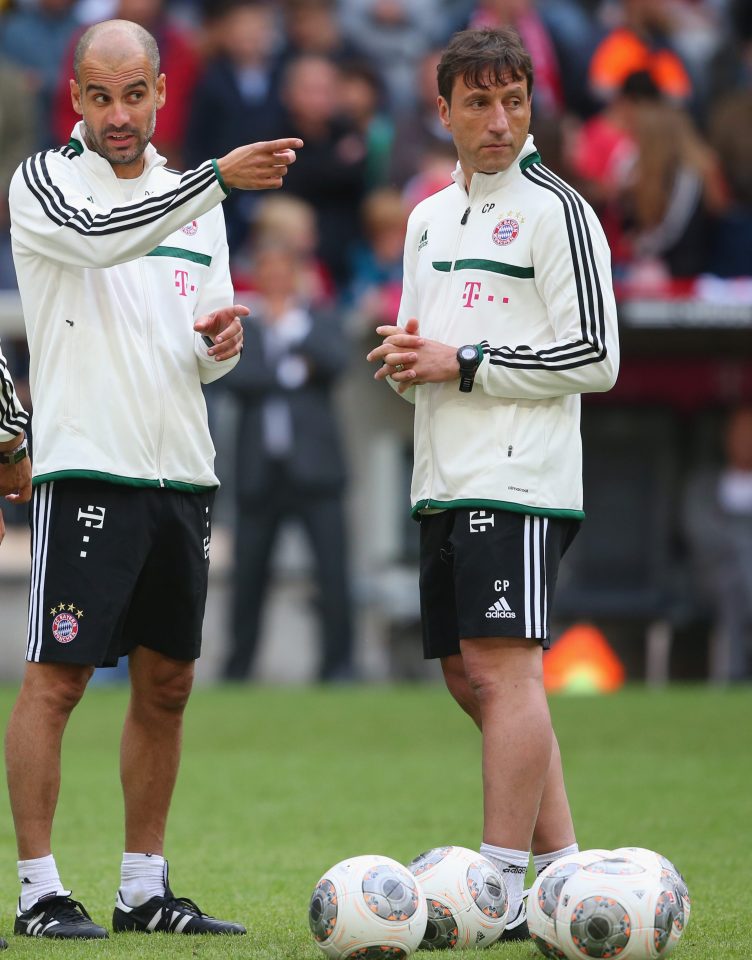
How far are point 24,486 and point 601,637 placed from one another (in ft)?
26.6

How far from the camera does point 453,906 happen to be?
15.1ft

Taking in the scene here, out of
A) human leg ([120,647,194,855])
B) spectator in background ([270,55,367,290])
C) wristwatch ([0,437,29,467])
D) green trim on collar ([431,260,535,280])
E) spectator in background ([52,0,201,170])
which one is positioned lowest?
human leg ([120,647,194,855])

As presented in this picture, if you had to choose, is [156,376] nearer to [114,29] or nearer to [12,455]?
[12,455]

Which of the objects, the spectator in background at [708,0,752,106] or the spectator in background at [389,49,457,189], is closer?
the spectator in background at [389,49,457,189]

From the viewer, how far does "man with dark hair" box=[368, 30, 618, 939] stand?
4.94m

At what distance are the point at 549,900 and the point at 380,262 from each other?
948cm

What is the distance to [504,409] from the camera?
16.7 feet

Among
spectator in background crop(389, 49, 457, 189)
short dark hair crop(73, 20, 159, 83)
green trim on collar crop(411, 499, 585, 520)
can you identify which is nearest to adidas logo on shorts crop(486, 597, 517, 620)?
green trim on collar crop(411, 499, 585, 520)

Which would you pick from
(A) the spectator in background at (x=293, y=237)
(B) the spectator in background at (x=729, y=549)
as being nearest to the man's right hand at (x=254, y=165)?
(A) the spectator in background at (x=293, y=237)

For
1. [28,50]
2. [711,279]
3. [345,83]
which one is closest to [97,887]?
[711,279]

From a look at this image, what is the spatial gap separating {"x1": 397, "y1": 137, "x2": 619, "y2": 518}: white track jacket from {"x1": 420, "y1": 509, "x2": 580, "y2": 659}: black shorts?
0.17 ft

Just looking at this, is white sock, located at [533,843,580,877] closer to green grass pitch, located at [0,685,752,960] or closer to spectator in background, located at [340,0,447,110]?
green grass pitch, located at [0,685,752,960]

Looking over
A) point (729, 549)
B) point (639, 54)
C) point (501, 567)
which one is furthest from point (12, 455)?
point (639, 54)

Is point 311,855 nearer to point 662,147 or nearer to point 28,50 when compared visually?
point 662,147
